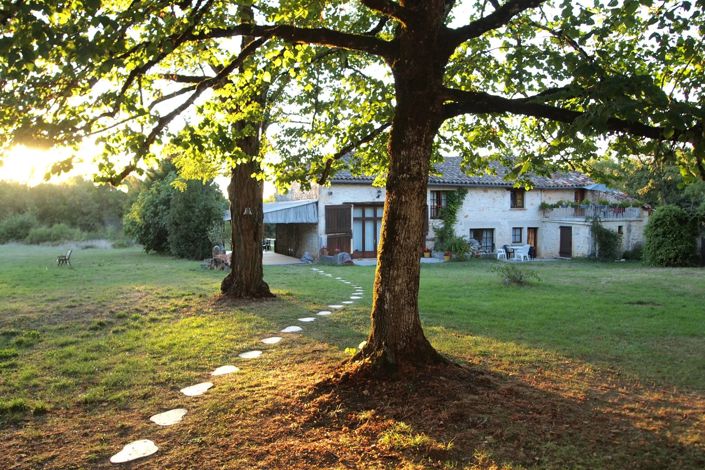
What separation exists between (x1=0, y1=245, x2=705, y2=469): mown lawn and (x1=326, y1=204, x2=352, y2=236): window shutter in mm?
13274

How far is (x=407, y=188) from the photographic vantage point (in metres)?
4.23

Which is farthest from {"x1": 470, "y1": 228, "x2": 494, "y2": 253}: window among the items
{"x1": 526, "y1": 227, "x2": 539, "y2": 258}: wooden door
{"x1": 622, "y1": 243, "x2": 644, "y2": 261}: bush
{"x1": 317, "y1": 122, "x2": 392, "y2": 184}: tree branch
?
{"x1": 317, "y1": 122, "x2": 392, "y2": 184}: tree branch

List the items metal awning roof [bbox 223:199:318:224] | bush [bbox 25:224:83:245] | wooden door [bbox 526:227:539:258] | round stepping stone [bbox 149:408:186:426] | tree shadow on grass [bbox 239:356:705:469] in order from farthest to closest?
bush [bbox 25:224:83:245] → wooden door [bbox 526:227:539:258] → metal awning roof [bbox 223:199:318:224] → round stepping stone [bbox 149:408:186:426] → tree shadow on grass [bbox 239:356:705:469]

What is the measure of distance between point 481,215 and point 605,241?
6.16 meters

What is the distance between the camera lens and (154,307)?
998cm

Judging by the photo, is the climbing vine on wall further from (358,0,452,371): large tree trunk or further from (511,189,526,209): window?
(358,0,452,371): large tree trunk

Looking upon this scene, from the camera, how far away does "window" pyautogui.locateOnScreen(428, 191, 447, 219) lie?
83.0 ft

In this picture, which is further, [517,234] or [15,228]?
[15,228]

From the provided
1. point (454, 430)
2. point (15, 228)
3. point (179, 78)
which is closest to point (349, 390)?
point (454, 430)

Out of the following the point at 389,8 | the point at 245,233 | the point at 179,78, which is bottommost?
the point at 245,233

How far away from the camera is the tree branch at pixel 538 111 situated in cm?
358

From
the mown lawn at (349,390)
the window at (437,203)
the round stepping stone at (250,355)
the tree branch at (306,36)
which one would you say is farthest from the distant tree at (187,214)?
the tree branch at (306,36)

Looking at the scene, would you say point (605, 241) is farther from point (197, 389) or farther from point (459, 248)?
point (197, 389)

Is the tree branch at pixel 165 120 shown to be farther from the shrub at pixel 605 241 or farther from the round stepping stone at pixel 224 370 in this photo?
the shrub at pixel 605 241
